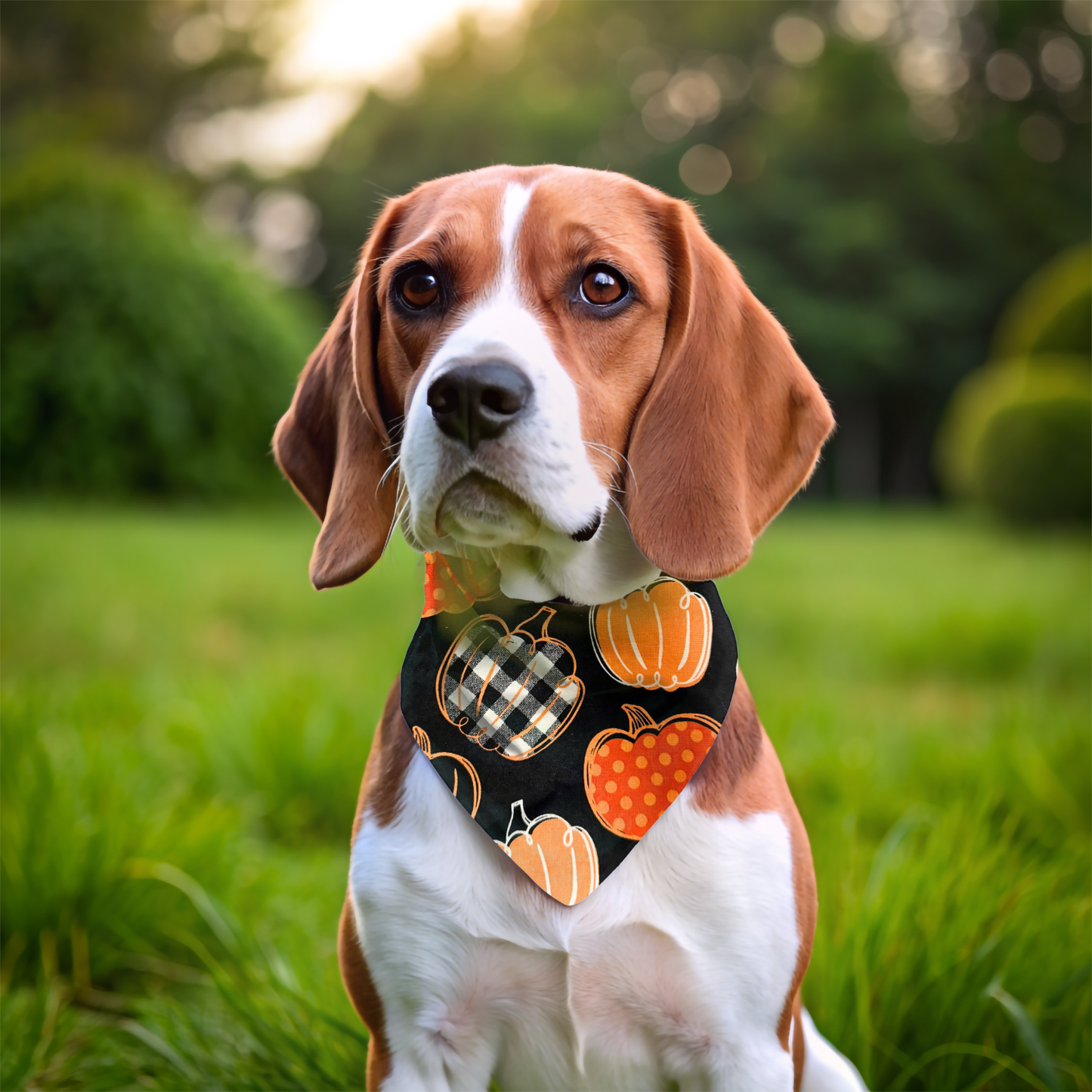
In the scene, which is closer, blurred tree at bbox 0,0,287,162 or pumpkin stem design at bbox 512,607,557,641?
pumpkin stem design at bbox 512,607,557,641

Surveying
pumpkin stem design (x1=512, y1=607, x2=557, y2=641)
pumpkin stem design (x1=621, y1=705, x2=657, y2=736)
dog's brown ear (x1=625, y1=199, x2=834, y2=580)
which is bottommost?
pumpkin stem design (x1=621, y1=705, x2=657, y2=736)

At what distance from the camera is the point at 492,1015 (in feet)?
6.00

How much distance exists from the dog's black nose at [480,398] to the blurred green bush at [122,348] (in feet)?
28.3

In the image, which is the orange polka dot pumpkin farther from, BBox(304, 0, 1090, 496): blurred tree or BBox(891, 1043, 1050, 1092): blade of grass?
BBox(304, 0, 1090, 496): blurred tree

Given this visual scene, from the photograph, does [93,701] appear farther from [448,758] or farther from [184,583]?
[448,758]

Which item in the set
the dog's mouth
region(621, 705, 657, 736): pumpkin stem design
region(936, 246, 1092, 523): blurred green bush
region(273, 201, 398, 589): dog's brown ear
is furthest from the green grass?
region(936, 246, 1092, 523): blurred green bush

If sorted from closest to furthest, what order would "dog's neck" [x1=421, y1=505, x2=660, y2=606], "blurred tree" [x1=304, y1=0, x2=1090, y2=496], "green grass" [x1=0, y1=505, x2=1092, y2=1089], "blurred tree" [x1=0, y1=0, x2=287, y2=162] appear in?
"dog's neck" [x1=421, y1=505, x2=660, y2=606]
"green grass" [x1=0, y1=505, x2=1092, y2=1089]
"blurred tree" [x1=0, y1=0, x2=287, y2=162]
"blurred tree" [x1=304, y1=0, x2=1090, y2=496]

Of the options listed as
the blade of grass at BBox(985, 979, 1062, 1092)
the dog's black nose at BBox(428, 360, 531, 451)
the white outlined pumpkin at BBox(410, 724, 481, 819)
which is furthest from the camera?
the blade of grass at BBox(985, 979, 1062, 1092)

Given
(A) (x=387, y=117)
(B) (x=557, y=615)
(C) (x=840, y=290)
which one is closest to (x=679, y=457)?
(B) (x=557, y=615)

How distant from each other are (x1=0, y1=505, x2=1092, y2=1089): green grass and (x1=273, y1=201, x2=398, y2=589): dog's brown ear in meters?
0.18

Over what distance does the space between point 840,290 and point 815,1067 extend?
2418cm

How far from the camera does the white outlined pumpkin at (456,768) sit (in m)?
1.84

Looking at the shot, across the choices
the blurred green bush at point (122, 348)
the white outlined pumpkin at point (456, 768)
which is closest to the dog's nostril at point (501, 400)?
the white outlined pumpkin at point (456, 768)

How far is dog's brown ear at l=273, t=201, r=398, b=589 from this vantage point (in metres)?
2.02
